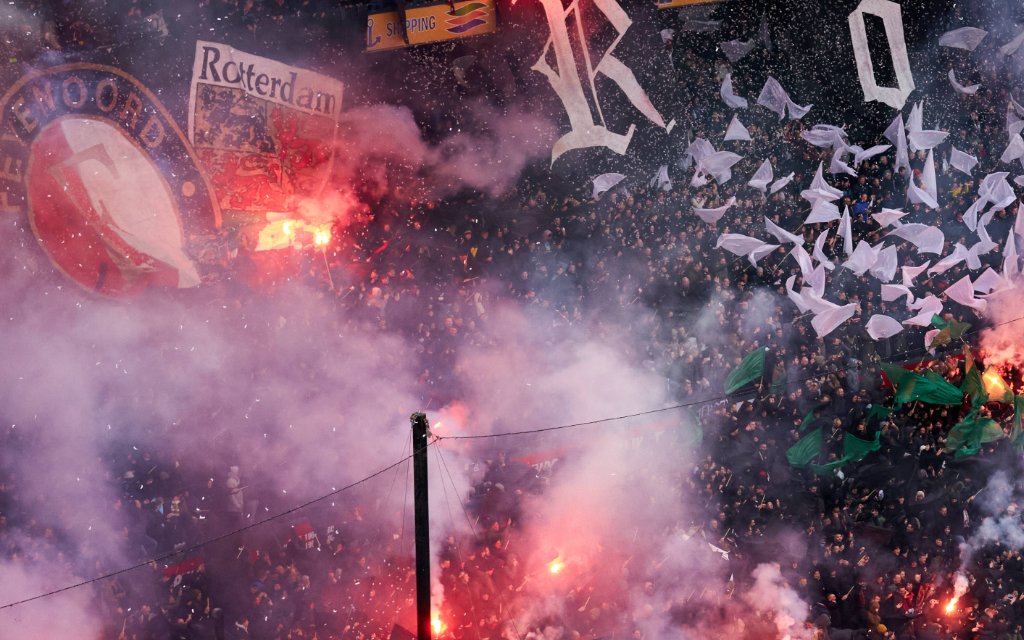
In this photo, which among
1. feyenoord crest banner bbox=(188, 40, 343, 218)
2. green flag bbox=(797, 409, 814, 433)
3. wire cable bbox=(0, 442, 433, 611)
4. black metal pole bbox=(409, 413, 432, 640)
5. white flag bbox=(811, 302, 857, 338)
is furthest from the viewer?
white flag bbox=(811, 302, 857, 338)

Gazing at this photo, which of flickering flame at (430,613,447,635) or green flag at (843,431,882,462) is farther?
green flag at (843,431,882,462)

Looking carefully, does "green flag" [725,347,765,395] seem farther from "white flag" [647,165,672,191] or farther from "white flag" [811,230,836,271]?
"white flag" [647,165,672,191]

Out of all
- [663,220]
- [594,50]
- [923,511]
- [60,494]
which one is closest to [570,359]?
[663,220]

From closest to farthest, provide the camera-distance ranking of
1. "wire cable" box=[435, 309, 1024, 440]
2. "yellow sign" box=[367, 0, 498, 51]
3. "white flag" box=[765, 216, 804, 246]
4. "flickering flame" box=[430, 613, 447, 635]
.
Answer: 1. "flickering flame" box=[430, 613, 447, 635]
2. "yellow sign" box=[367, 0, 498, 51]
3. "wire cable" box=[435, 309, 1024, 440]
4. "white flag" box=[765, 216, 804, 246]

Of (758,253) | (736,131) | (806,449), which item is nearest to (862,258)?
(758,253)

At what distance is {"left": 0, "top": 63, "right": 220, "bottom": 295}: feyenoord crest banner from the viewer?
7.31 meters

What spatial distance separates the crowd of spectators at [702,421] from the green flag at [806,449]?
0.13 metres

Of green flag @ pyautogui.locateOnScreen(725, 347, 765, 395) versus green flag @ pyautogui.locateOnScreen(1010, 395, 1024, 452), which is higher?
green flag @ pyautogui.locateOnScreen(725, 347, 765, 395)

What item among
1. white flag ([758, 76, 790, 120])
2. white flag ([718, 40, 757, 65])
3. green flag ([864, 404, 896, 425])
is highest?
white flag ([718, 40, 757, 65])

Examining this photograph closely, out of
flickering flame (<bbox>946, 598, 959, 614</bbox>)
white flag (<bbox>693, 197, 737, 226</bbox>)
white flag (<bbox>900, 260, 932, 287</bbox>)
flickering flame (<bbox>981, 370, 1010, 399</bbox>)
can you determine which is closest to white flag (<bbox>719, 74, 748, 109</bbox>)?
white flag (<bbox>693, 197, 737, 226</bbox>)

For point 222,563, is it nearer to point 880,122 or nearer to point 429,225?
point 429,225

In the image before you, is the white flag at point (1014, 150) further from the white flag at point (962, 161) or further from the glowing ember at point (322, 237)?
the glowing ember at point (322, 237)

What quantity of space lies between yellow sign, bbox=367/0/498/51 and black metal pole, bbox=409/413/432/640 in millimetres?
4792

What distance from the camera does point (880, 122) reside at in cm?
875
